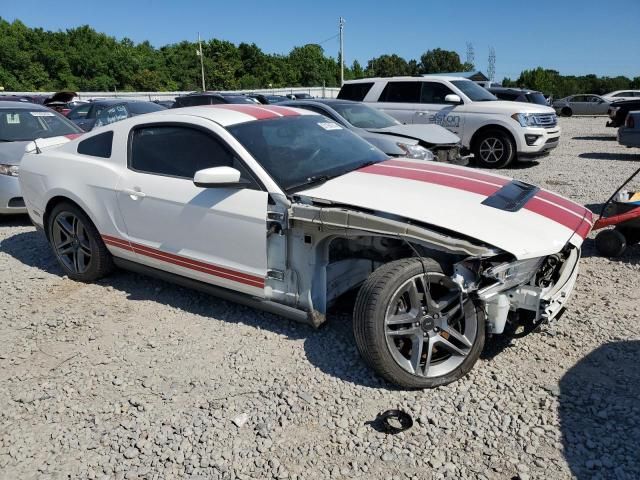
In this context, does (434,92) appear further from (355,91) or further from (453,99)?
(355,91)

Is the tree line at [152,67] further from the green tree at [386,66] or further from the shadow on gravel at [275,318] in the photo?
the shadow on gravel at [275,318]

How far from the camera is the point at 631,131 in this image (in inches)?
419

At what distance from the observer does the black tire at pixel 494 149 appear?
9.63m

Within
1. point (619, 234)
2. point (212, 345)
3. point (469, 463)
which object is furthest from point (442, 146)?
point (469, 463)

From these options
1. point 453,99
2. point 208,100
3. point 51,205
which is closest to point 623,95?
point 453,99

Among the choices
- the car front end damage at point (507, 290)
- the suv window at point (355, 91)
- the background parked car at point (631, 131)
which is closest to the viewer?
the car front end damage at point (507, 290)

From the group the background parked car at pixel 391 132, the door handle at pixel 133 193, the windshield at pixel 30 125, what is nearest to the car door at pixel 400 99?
the background parked car at pixel 391 132

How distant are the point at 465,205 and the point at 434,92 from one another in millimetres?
8087

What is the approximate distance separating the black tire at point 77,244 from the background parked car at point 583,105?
94.2ft

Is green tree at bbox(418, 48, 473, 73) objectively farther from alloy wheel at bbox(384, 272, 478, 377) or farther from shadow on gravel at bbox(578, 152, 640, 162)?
alloy wheel at bbox(384, 272, 478, 377)

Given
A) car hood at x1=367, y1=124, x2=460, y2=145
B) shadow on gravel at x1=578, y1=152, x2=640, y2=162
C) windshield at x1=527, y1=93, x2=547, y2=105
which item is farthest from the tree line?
car hood at x1=367, y1=124, x2=460, y2=145

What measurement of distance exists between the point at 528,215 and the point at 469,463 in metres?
1.46

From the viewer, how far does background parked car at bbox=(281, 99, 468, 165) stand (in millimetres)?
7281

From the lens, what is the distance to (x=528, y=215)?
116 inches
